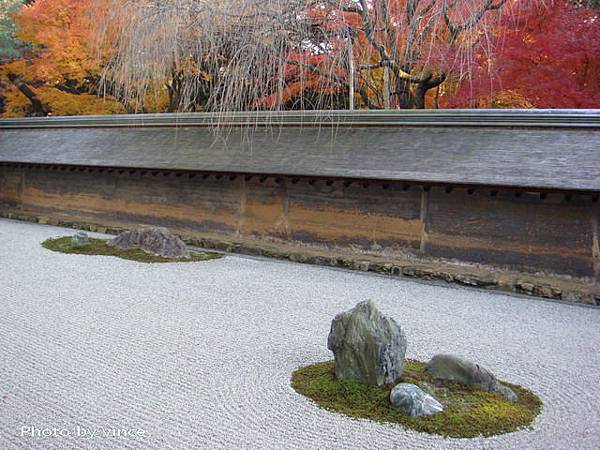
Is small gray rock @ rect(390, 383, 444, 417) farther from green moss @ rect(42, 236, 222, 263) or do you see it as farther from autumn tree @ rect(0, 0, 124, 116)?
autumn tree @ rect(0, 0, 124, 116)

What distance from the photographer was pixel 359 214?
788 centimetres

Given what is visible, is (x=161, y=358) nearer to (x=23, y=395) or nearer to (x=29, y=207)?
(x=23, y=395)

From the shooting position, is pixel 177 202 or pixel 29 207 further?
pixel 29 207

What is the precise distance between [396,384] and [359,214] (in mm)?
4532

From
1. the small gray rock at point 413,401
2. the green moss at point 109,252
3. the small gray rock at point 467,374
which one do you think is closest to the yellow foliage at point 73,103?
the green moss at point 109,252

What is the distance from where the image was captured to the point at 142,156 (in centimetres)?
979

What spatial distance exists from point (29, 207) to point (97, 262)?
202 inches

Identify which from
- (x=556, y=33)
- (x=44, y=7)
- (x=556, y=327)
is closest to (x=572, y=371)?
(x=556, y=327)

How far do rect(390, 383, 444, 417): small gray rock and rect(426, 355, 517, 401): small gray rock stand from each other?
0.34 meters

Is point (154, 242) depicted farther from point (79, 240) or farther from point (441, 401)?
point (441, 401)

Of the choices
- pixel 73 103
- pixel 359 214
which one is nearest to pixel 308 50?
pixel 359 214

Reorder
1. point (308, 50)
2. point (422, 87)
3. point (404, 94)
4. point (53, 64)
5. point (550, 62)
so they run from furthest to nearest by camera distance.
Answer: point (53, 64) → point (404, 94) → point (422, 87) → point (550, 62) → point (308, 50)

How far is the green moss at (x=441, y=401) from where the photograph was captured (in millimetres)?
3051

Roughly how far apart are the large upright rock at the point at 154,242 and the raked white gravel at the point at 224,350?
0.58 metres
